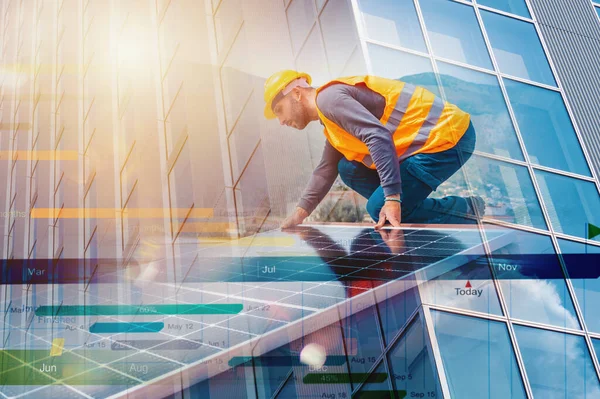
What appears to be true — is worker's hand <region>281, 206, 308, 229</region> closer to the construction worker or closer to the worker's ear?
the construction worker

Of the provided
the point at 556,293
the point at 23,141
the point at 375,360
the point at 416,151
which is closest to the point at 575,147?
the point at 556,293

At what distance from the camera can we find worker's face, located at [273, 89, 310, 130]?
3.44 m

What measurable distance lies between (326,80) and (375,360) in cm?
199

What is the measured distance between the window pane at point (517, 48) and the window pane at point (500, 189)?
3.50 ft

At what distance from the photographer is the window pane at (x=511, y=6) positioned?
4.69m

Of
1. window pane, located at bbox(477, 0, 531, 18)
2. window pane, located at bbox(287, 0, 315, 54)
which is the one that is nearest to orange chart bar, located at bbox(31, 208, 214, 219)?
window pane, located at bbox(287, 0, 315, 54)

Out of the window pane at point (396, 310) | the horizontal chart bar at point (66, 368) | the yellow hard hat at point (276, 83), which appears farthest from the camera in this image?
the yellow hard hat at point (276, 83)

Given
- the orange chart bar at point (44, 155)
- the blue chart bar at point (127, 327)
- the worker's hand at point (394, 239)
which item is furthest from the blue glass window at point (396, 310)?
the orange chart bar at point (44, 155)

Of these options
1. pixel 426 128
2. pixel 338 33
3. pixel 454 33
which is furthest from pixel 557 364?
pixel 338 33

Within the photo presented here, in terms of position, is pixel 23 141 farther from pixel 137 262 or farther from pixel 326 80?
pixel 326 80

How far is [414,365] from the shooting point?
3090 millimetres

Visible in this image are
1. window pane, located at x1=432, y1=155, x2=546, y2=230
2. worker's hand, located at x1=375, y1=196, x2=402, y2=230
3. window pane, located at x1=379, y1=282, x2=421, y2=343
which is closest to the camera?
window pane, located at x1=379, y1=282, x2=421, y2=343

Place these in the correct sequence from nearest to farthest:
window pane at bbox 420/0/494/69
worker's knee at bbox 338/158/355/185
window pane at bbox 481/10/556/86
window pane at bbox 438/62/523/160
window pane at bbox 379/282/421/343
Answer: window pane at bbox 379/282/421/343 → worker's knee at bbox 338/158/355/185 → window pane at bbox 438/62/523/160 → window pane at bbox 420/0/494/69 → window pane at bbox 481/10/556/86

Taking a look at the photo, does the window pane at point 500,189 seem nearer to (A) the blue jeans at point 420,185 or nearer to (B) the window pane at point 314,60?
(A) the blue jeans at point 420,185
